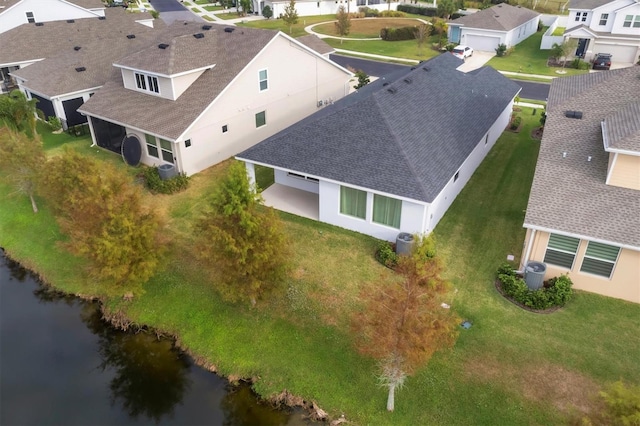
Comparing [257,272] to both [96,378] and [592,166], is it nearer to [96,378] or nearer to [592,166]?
[96,378]

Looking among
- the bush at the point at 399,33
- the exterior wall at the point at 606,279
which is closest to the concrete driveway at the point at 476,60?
the bush at the point at 399,33

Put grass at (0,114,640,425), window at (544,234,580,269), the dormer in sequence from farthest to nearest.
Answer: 1. window at (544,234,580,269)
2. the dormer
3. grass at (0,114,640,425)

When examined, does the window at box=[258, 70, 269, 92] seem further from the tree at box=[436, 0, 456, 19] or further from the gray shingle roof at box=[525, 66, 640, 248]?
the tree at box=[436, 0, 456, 19]

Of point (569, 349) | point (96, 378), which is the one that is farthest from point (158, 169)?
point (569, 349)

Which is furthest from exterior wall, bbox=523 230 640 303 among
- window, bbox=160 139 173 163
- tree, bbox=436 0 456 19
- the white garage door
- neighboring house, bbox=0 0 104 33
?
tree, bbox=436 0 456 19

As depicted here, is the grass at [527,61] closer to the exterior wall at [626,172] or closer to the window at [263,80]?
the window at [263,80]

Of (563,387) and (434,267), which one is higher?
(434,267)

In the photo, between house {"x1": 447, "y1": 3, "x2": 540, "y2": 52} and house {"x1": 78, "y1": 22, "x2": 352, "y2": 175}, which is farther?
house {"x1": 447, "y1": 3, "x2": 540, "y2": 52}
